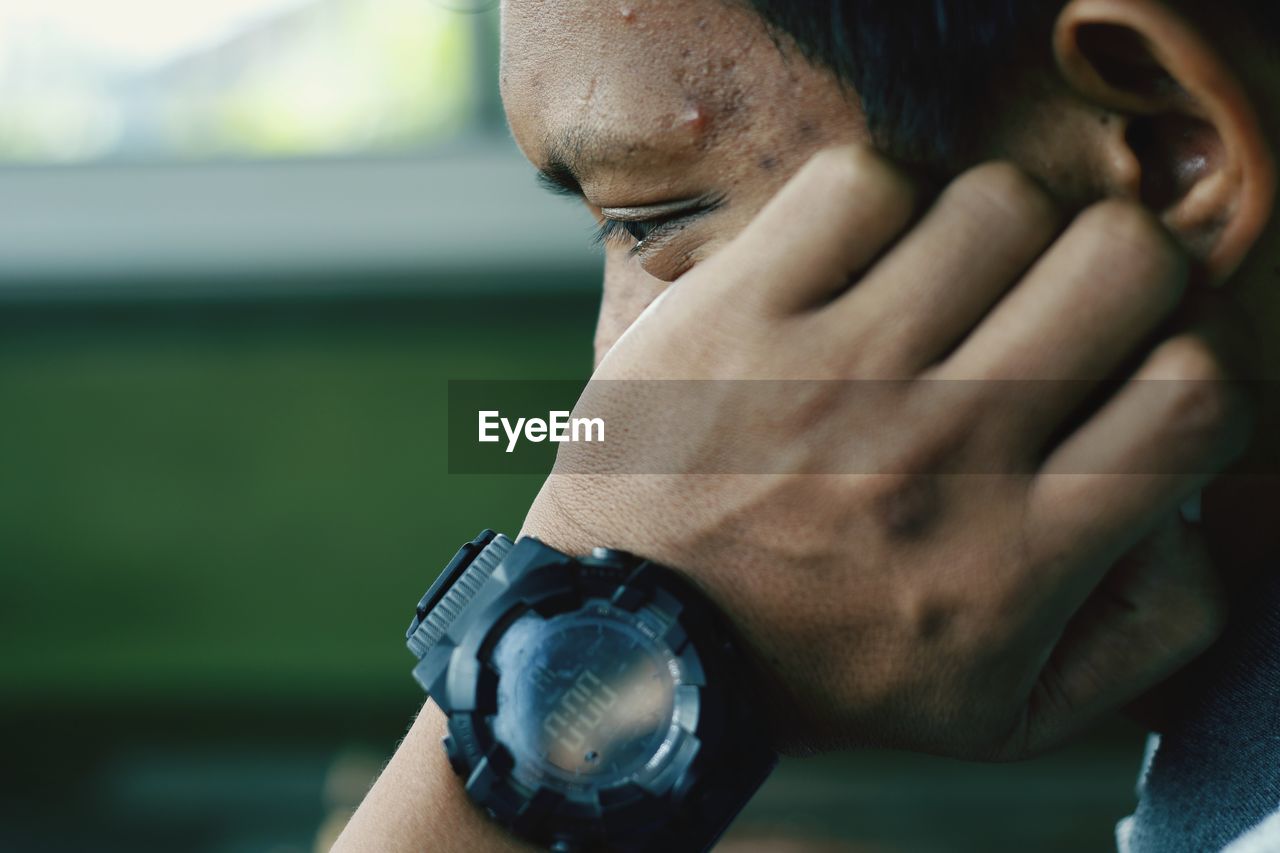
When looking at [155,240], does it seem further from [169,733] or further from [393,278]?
[169,733]

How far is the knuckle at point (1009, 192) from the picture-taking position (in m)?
0.57

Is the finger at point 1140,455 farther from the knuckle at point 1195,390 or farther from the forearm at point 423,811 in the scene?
the forearm at point 423,811

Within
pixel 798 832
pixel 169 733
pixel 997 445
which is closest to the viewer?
pixel 997 445

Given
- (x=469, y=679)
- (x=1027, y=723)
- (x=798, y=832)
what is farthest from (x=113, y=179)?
(x=1027, y=723)

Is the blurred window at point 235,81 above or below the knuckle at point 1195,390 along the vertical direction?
below

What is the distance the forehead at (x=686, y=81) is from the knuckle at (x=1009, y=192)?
89 millimetres

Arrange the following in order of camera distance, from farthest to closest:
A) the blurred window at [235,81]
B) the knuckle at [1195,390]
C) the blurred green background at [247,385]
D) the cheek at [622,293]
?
1. the blurred window at [235,81]
2. the blurred green background at [247,385]
3. the cheek at [622,293]
4. the knuckle at [1195,390]

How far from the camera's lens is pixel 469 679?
0.64 meters

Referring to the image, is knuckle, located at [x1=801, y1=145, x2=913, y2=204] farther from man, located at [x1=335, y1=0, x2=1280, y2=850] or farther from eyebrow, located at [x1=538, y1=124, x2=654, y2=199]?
eyebrow, located at [x1=538, y1=124, x2=654, y2=199]


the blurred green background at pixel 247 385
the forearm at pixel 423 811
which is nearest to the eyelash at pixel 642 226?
the forearm at pixel 423 811

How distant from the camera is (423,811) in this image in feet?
2.18

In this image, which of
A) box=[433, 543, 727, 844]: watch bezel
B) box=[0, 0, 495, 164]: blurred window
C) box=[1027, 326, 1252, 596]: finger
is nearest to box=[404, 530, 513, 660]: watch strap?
box=[433, 543, 727, 844]: watch bezel

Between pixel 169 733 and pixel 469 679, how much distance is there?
2265 millimetres

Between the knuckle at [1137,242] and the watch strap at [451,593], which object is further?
the watch strap at [451,593]
